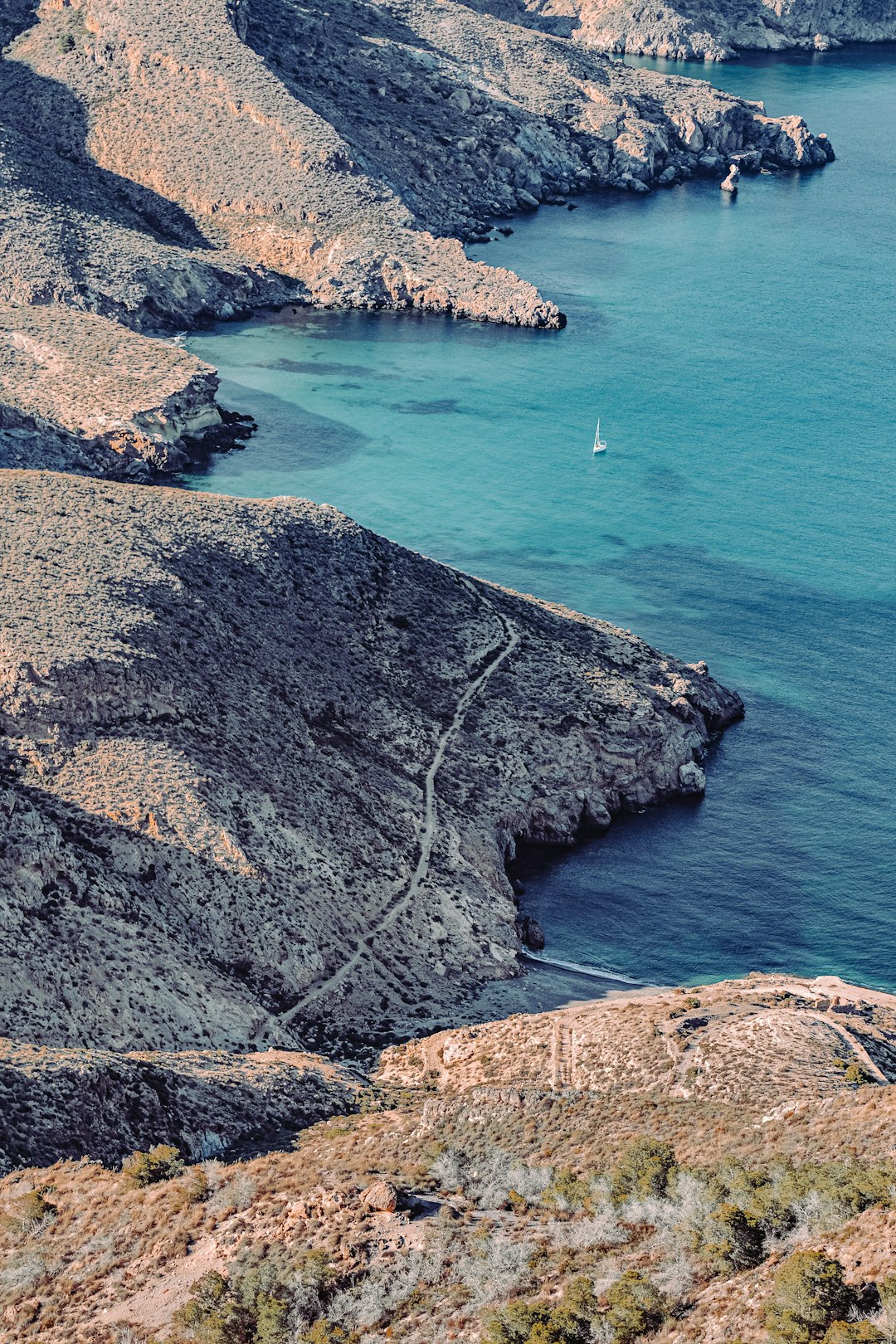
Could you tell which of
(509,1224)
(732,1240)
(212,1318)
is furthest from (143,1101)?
(732,1240)

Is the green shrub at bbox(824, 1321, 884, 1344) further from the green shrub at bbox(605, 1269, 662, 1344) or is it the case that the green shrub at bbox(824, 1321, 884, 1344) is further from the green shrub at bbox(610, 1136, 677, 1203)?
the green shrub at bbox(610, 1136, 677, 1203)

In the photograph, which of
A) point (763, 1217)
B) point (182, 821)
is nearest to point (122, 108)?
point (182, 821)

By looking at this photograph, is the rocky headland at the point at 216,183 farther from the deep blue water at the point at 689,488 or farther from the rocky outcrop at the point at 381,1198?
the rocky outcrop at the point at 381,1198

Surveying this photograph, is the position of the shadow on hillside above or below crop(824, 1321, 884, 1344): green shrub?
above

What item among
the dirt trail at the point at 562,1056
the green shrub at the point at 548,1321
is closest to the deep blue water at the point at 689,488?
the dirt trail at the point at 562,1056

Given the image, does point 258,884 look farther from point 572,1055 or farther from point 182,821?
point 572,1055

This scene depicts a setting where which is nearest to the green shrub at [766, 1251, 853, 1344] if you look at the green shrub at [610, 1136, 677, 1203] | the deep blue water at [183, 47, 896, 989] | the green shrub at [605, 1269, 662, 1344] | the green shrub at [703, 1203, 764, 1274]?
the green shrub at [703, 1203, 764, 1274]
